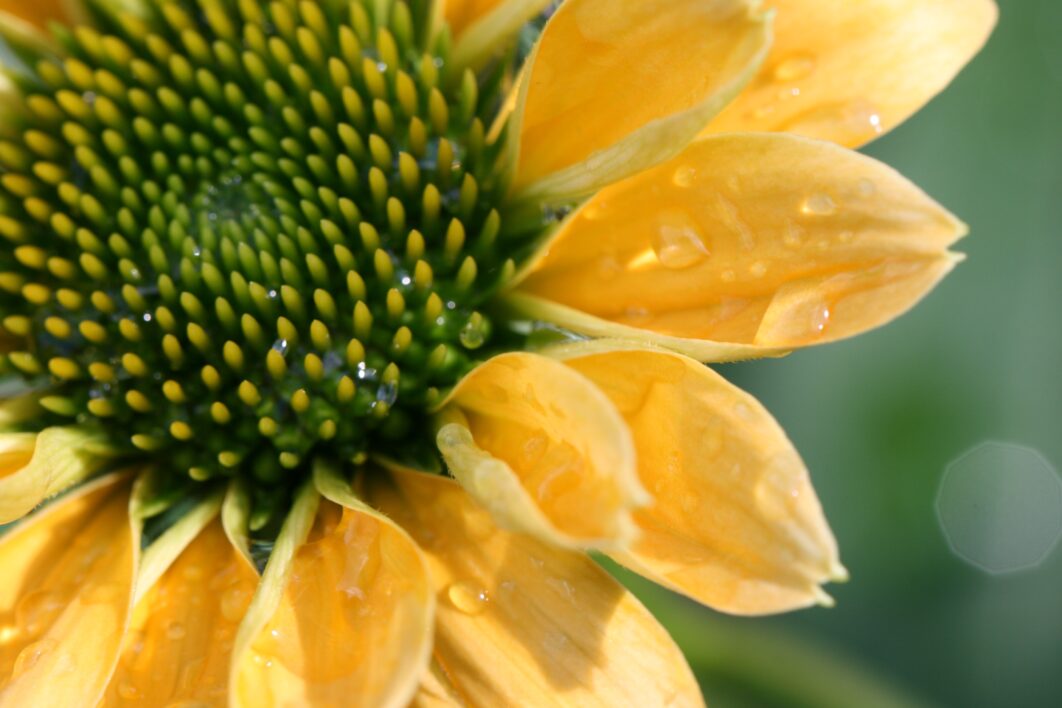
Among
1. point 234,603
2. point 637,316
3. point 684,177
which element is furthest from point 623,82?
point 234,603

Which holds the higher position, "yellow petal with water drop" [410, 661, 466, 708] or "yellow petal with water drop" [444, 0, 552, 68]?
"yellow petal with water drop" [444, 0, 552, 68]

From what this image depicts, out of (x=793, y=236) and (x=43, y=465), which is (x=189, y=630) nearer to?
(x=43, y=465)

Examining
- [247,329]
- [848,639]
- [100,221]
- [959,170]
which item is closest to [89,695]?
[247,329]

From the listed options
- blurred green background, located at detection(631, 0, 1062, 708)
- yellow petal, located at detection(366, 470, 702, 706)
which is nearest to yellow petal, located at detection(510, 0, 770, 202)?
yellow petal, located at detection(366, 470, 702, 706)

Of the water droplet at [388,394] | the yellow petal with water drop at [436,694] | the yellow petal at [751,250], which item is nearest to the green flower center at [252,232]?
the water droplet at [388,394]

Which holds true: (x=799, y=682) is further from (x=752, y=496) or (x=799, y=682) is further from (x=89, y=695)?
(x=89, y=695)

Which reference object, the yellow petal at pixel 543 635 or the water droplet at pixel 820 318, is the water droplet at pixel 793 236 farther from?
the yellow petal at pixel 543 635

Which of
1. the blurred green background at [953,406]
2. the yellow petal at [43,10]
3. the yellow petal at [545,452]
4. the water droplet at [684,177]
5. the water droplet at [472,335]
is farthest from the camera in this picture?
the blurred green background at [953,406]

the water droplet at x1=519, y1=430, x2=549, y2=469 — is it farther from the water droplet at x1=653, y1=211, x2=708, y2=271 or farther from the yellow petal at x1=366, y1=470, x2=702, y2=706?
the water droplet at x1=653, y1=211, x2=708, y2=271
